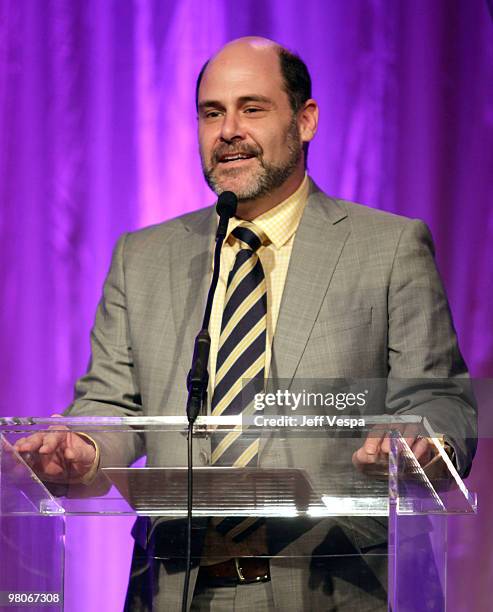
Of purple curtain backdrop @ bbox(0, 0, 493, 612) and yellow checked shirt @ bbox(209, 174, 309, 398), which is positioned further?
purple curtain backdrop @ bbox(0, 0, 493, 612)

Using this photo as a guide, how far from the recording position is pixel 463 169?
2.97 metres

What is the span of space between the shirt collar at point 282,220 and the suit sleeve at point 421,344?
25 centimetres

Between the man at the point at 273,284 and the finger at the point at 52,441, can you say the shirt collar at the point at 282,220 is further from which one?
the finger at the point at 52,441

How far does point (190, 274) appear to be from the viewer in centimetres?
227

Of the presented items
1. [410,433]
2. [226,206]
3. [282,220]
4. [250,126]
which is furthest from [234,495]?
[250,126]

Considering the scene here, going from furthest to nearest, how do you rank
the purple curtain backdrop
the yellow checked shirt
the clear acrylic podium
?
the purple curtain backdrop, the yellow checked shirt, the clear acrylic podium

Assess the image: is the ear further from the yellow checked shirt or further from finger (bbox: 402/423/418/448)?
finger (bbox: 402/423/418/448)

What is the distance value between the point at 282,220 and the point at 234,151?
180 mm

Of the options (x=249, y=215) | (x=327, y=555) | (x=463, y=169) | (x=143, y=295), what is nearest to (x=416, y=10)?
(x=463, y=169)

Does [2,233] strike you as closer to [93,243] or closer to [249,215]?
[93,243]

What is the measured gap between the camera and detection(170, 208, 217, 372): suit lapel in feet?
7.07

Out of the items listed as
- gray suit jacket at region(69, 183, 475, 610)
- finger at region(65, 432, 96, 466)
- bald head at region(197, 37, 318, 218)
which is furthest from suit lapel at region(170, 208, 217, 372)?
finger at region(65, 432, 96, 466)

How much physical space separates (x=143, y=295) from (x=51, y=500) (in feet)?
2.67

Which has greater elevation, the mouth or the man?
the mouth
